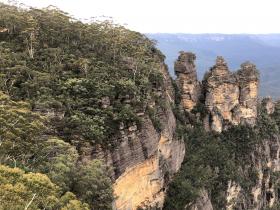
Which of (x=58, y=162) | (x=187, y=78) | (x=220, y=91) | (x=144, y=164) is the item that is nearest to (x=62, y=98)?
(x=144, y=164)

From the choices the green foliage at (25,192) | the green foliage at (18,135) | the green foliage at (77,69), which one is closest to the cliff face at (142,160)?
the green foliage at (77,69)

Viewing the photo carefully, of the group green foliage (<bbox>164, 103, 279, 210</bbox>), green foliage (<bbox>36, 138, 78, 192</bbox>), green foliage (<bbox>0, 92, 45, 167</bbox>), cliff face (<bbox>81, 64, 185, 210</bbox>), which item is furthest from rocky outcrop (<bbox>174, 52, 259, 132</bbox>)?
green foliage (<bbox>0, 92, 45, 167</bbox>)

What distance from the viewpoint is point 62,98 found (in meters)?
31.2

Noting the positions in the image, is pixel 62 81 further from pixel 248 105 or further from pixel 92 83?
pixel 248 105

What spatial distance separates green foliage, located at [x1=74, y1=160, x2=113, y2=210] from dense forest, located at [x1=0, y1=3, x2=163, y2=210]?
5 cm

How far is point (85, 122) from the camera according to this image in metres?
29.9

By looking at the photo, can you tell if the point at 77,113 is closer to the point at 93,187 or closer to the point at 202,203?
the point at 93,187

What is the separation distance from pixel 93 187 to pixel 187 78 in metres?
34.0

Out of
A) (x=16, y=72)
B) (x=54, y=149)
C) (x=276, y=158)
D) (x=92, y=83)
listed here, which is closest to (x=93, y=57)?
(x=92, y=83)

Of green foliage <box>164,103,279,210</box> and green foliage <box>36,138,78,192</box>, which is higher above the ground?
green foliage <box>36,138,78,192</box>

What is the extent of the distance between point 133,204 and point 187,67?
24776 mm

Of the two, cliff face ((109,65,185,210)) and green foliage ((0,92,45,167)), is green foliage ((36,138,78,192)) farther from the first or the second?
cliff face ((109,65,185,210))

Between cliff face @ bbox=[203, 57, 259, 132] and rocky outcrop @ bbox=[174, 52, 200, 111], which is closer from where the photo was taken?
rocky outcrop @ bbox=[174, 52, 200, 111]

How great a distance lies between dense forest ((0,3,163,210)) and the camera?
19670 mm
